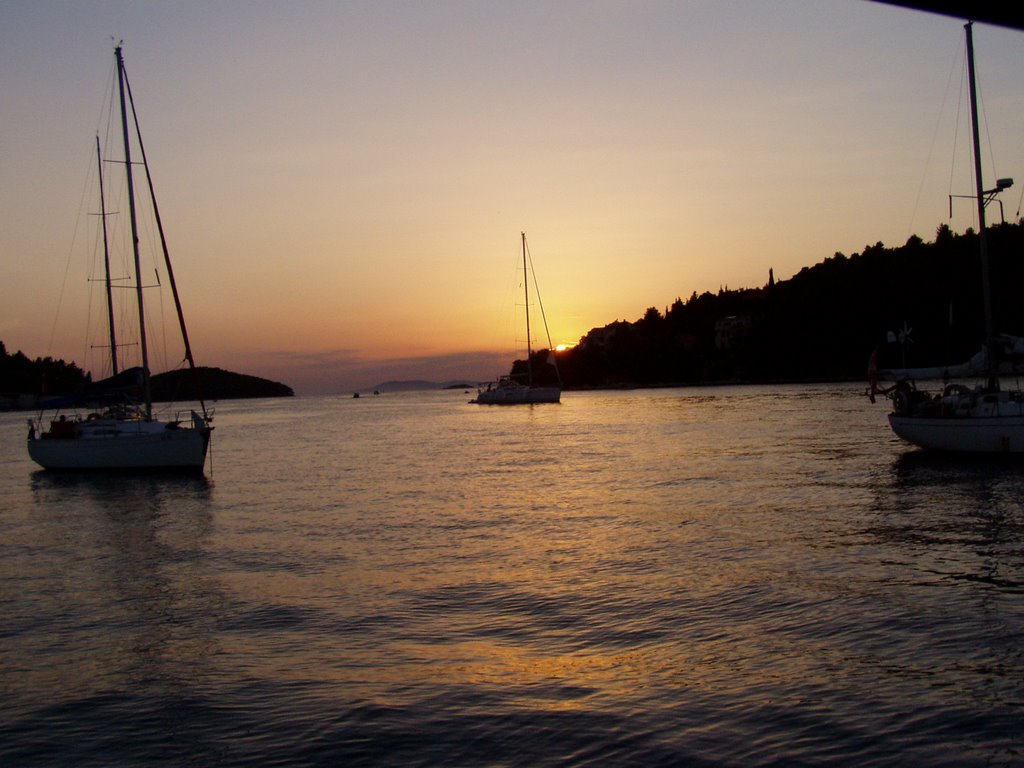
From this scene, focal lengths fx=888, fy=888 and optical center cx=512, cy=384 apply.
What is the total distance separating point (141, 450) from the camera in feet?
116

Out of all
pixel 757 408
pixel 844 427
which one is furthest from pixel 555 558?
pixel 757 408

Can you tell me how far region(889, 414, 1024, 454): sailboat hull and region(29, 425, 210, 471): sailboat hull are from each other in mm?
26939

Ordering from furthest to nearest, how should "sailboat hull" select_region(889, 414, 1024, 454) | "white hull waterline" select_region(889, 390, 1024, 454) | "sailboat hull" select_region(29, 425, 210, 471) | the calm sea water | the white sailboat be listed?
the white sailboat, "sailboat hull" select_region(29, 425, 210, 471), "white hull waterline" select_region(889, 390, 1024, 454), "sailboat hull" select_region(889, 414, 1024, 454), the calm sea water

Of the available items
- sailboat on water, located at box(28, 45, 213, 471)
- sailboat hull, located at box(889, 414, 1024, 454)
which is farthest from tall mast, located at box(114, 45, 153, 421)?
sailboat hull, located at box(889, 414, 1024, 454)

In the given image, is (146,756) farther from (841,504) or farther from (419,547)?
(841,504)

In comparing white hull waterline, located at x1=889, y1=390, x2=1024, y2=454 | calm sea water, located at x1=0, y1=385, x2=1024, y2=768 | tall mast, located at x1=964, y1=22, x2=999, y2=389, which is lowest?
calm sea water, located at x1=0, y1=385, x2=1024, y2=768

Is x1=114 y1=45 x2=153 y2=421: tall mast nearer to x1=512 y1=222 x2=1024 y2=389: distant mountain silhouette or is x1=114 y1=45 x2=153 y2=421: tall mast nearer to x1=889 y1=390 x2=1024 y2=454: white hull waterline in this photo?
x1=889 y1=390 x2=1024 y2=454: white hull waterline

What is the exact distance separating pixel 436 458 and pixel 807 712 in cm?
3416

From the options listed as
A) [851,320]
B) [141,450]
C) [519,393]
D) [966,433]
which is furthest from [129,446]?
[851,320]

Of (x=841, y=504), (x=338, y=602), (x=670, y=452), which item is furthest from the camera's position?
(x=670, y=452)

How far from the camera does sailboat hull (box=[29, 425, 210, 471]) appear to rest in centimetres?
3541

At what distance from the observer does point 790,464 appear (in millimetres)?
31766

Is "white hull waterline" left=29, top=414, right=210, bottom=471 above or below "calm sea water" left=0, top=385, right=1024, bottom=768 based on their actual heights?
above

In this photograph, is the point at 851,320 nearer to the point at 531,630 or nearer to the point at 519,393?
the point at 519,393
